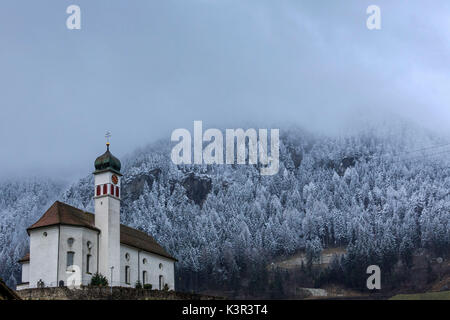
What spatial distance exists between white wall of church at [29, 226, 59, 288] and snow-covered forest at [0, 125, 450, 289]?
86248 millimetres

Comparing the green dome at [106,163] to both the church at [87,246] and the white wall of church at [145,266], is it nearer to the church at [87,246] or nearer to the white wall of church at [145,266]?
the church at [87,246]

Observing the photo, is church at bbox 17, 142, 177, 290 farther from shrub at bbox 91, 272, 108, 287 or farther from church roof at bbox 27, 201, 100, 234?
shrub at bbox 91, 272, 108, 287

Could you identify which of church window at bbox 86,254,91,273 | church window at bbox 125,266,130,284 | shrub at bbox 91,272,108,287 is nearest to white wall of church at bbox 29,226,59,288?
church window at bbox 86,254,91,273

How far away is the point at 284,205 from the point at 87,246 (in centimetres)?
12188

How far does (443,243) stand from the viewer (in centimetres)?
15300

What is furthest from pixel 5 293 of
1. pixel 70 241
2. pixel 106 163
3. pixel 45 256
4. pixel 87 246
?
pixel 106 163

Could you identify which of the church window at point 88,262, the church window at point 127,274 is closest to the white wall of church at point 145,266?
the church window at point 127,274

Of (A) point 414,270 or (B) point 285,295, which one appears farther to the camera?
(A) point 414,270

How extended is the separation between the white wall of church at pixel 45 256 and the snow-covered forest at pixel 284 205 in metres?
86.2

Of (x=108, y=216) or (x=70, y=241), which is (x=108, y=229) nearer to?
(x=108, y=216)

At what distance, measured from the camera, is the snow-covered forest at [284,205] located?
153750 millimetres
